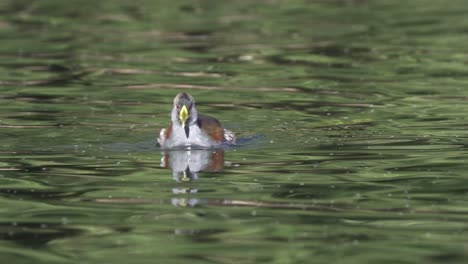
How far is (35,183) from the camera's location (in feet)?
43.1

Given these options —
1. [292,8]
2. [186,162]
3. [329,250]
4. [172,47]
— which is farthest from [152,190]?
[292,8]

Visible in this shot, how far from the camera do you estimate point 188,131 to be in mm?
15352

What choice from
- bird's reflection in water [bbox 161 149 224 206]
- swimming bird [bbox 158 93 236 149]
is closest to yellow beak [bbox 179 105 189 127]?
swimming bird [bbox 158 93 236 149]

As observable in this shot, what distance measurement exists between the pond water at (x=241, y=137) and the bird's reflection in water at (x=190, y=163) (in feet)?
0.12

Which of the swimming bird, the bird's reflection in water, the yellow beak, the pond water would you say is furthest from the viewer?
the swimming bird

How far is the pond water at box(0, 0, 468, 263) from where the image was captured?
34.9 feet

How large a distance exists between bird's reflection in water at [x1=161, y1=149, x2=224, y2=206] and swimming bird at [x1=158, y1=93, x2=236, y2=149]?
0.11 metres

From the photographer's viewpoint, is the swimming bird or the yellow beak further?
the swimming bird

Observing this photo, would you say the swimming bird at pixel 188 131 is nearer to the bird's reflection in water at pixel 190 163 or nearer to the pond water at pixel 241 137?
the bird's reflection in water at pixel 190 163

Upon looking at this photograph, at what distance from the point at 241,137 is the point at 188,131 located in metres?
1.23

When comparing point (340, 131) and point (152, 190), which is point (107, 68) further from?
point (152, 190)

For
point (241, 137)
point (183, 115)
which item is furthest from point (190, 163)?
point (241, 137)

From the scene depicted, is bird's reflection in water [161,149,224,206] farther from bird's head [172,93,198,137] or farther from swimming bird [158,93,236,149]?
bird's head [172,93,198,137]

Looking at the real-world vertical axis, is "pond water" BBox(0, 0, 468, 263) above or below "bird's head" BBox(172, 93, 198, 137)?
below
